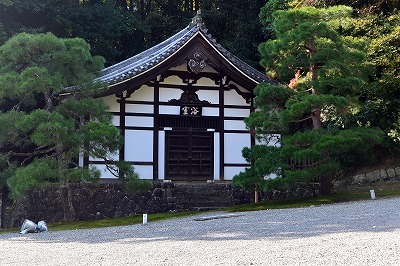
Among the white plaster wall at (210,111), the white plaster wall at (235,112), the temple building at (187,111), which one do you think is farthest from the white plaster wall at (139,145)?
the white plaster wall at (235,112)

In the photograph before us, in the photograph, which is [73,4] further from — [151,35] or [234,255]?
[234,255]

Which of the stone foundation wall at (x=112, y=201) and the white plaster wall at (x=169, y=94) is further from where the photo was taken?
the white plaster wall at (x=169, y=94)

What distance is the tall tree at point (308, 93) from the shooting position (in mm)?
14516

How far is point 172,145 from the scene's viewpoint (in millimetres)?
18469

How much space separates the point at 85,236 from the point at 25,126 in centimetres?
318

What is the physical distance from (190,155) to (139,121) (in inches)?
76.4

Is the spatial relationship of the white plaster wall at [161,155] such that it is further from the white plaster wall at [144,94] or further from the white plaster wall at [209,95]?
the white plaster wall at [209,95]

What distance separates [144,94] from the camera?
18.2m

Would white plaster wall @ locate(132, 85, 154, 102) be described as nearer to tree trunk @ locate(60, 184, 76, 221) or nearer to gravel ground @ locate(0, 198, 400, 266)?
tree trunk @ locate(60, 184, 76, 221)

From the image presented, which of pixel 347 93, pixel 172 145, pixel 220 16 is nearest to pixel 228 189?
pixel 172 145

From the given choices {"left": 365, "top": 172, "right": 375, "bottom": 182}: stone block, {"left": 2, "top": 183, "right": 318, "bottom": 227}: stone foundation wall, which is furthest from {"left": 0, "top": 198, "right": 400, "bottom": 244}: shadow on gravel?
{"left": 365, "top": 172, "right": 375, "bottom": 182}: stone block

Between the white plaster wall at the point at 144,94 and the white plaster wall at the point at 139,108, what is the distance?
204 mm

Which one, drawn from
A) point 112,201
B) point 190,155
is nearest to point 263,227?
point 112,201

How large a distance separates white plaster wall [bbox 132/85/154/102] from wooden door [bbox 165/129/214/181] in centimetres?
125
